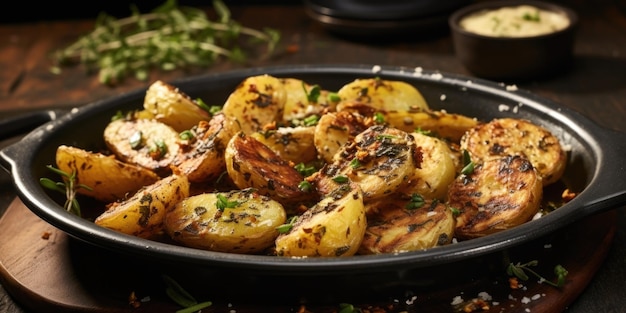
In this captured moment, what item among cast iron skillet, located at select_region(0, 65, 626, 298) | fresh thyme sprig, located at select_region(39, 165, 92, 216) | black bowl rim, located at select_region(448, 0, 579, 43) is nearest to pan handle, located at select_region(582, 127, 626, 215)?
cast iron skillet, located at select_region(0, 65, 626, 298)

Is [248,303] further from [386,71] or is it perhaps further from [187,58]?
[187,58]

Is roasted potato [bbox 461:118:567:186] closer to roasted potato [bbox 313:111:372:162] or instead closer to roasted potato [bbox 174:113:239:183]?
roasted potato [bbox 313:111:372:162]

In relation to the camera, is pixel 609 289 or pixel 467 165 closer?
pixel 609 289

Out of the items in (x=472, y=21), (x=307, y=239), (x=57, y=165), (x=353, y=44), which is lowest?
(x=353, y=44)

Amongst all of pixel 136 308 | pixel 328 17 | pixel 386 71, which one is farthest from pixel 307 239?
pixel 328 17

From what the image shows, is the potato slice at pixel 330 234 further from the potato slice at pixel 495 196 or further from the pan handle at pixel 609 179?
the pan handle at pixel 609 179

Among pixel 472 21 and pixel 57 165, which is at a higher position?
pixel 57 165

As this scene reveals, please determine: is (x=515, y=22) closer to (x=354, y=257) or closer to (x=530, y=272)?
(x=530, y=272)

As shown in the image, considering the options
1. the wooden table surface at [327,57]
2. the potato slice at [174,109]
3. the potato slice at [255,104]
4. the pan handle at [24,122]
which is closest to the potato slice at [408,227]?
the potato slice at [255,104]
